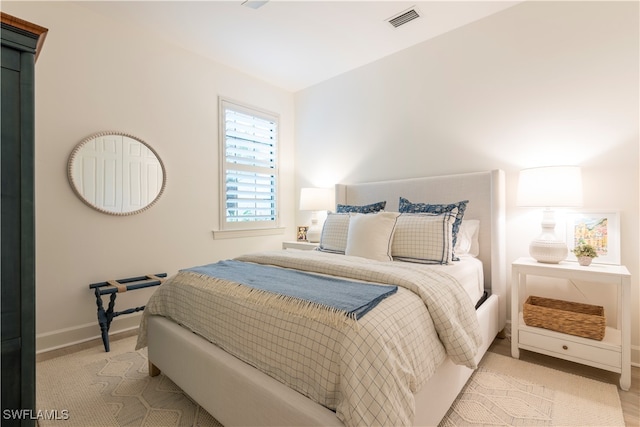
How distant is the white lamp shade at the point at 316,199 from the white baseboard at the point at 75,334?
204cm

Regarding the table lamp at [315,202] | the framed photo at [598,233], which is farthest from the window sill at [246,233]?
the framed photo at [598,233]

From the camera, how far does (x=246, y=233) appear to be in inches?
145

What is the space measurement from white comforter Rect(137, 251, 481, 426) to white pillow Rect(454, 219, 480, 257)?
889 mm

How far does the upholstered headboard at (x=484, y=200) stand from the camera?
2.43 meters

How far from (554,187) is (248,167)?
9.71ft

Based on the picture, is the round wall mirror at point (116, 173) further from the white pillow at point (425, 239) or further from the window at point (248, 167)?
the white pillow at point (425, 239)

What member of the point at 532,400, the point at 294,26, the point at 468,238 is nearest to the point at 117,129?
the point at 294,26

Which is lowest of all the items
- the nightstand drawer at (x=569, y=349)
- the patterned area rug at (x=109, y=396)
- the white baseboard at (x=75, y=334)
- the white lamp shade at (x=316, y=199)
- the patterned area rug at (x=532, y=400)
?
the patterned area rug at (x=109, y=396)

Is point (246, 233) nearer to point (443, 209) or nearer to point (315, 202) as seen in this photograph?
point (315, 202)

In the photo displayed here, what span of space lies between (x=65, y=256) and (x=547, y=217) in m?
3.67

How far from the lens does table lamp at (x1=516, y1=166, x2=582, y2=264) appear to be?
2021mm

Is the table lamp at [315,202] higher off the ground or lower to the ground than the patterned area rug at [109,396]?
higher

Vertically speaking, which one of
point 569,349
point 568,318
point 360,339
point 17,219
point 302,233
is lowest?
point 569,349

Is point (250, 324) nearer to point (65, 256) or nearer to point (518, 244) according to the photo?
point (65, 256)
